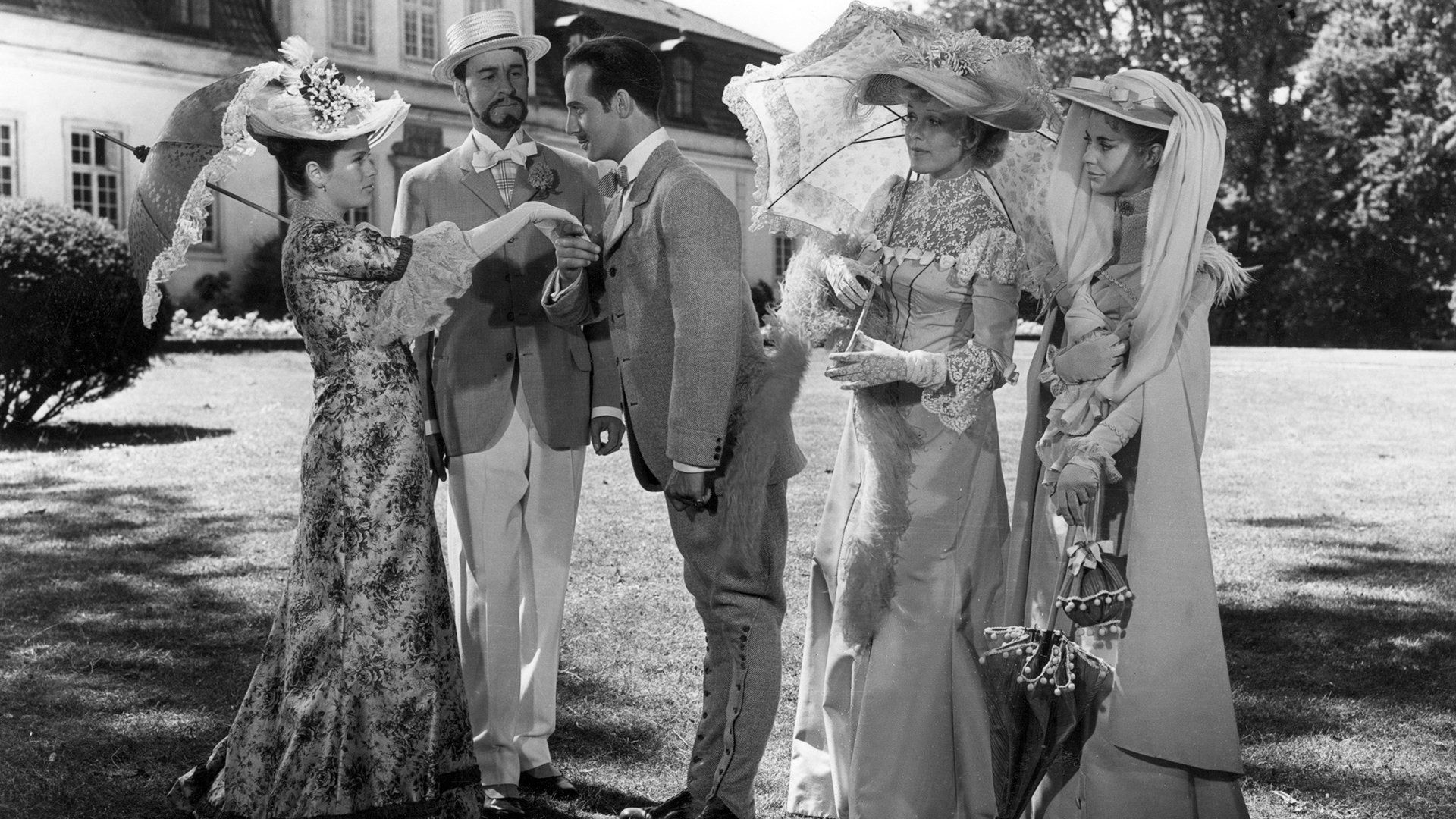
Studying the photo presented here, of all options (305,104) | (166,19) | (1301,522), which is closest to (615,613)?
(305,104)

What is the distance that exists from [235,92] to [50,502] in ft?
21.1

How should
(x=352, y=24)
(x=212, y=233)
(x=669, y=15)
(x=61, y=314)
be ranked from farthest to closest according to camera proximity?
(x=352, y=24), (x=212, y=233), (x=669, y=15), (x=61, y=314)

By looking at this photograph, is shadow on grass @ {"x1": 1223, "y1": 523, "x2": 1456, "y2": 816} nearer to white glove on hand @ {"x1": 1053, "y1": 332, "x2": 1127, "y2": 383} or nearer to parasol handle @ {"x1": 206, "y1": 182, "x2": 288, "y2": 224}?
white glove on hand @ {"x1": 1053, "y1": 332, "x2": 1127, "y2": 383}

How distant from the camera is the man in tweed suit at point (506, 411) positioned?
4480 millimetres

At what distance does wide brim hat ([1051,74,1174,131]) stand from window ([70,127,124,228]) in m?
19.4

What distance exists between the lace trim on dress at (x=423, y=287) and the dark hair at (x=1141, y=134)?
6.23 ft

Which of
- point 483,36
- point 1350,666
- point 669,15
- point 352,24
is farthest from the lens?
point 352,24

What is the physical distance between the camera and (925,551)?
12.8 ft

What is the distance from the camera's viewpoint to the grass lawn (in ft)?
15.1

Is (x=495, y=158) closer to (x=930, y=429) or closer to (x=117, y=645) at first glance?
(x=930, y=429)

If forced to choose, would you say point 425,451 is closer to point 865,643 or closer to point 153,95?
point 865,643

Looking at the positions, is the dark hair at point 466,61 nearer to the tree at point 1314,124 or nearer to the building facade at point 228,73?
the building facade at point 228,73

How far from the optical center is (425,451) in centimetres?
415

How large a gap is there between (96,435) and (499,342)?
9.33m
